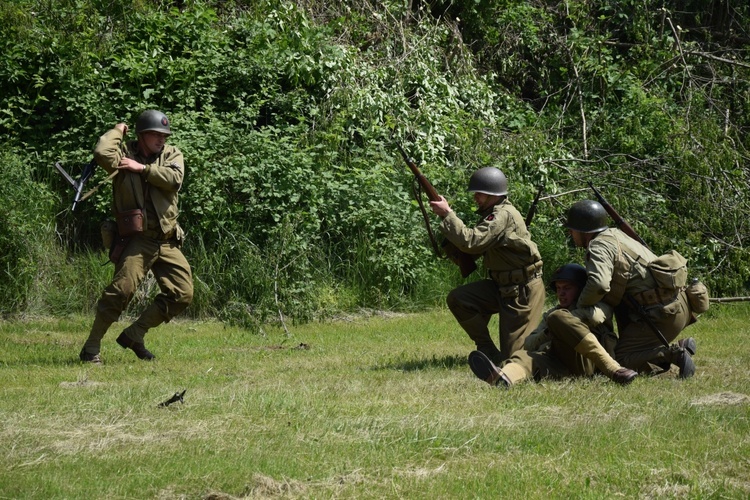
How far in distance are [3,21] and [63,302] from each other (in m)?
3.96

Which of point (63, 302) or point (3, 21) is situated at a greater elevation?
point (3, 21)

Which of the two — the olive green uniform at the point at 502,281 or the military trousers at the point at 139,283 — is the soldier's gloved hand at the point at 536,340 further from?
the military trousers at the point at 139,283

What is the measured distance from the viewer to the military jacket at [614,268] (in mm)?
8367

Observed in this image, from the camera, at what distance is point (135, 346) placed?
1018 cm

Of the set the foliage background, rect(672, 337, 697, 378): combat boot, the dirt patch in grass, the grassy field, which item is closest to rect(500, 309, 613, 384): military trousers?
the grassy field

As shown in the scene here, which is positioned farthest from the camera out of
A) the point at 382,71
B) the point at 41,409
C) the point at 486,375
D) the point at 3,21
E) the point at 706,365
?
the point at 382,71

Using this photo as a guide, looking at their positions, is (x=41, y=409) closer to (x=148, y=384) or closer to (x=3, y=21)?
(x=148, y=384)

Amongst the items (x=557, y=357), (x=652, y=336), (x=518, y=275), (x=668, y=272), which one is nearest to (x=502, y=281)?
(x=518, y=275)

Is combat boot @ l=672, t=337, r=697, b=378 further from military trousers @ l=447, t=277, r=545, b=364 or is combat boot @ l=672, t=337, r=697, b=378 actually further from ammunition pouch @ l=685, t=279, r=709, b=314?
military trousers @ l=447, t=277, r=545, b=364

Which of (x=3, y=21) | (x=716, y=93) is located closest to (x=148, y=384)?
(x=3, y=21)

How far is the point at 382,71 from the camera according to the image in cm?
1611

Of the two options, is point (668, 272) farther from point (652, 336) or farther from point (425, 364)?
point (425, 364)

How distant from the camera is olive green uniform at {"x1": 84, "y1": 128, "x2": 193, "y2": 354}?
9891 mm

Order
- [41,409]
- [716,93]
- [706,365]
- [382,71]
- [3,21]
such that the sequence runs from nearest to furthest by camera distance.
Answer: [41,409] < [706,365] < [3,21] < [382,71] < [716,93]
